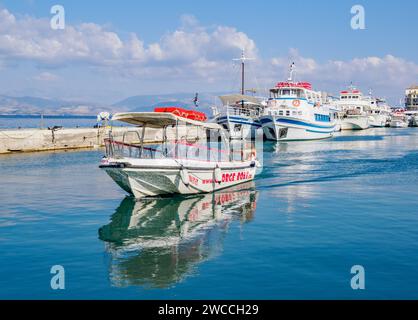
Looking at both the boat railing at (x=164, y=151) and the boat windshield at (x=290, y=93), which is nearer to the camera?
the boat railing at (x=164, y=151)

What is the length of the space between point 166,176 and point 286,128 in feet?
154

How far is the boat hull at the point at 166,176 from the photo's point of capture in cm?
2177

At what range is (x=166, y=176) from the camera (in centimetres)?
2258

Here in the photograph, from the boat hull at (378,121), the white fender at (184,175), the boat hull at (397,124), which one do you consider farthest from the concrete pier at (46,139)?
the boat hull at (397,124)

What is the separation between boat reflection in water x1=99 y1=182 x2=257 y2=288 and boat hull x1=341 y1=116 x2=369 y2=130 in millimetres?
97442

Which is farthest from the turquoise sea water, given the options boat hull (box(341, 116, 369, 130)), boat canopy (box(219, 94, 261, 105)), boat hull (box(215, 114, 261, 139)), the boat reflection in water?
boat hull (box(341, 116, 369, 130))

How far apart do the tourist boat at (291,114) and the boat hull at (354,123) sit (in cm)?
4693

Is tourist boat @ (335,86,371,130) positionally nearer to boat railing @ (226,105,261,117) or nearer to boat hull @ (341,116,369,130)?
boat hull @ (341,116,369,130)

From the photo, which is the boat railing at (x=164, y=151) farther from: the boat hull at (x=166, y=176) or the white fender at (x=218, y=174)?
the white fender at (x=218, y=174)

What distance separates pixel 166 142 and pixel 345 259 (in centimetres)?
1187

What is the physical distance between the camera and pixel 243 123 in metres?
67.6

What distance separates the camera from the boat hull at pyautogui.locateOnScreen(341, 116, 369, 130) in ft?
382
